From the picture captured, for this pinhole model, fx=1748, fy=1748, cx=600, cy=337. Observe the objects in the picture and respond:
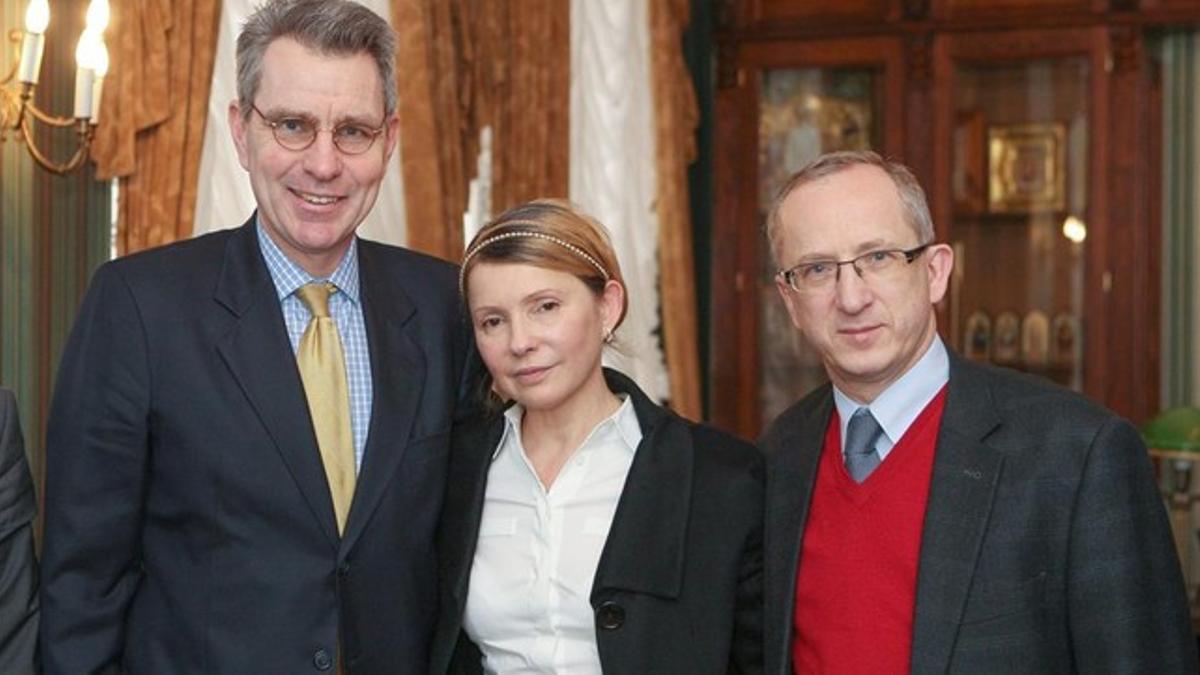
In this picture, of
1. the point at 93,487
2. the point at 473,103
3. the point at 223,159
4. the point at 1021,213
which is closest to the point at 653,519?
the point at 93,487

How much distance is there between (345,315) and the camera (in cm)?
227

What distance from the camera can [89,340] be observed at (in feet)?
6.95

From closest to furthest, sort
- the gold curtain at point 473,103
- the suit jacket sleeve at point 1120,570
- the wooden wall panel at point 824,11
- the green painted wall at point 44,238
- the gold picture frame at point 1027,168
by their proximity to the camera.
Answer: the suit jacket sleeve at point 1120,570 < the green painted wall at point 44,238 < the gold curtain at point 473,103 < the gold picture frame at point 1027,168 < the wooden wall panel at point 824,11

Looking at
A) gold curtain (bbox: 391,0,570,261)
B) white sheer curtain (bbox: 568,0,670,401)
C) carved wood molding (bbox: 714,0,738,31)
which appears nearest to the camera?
gold curtain (bbox: 391,0,570,261)

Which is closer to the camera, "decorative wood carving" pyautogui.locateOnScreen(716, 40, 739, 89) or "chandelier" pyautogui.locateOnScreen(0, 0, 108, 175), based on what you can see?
"chandelier" pyautogui.locateOnScreen(0, 0, 108, 175)

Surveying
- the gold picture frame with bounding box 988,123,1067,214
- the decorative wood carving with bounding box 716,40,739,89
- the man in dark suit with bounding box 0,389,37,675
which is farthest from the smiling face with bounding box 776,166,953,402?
the decorative wood carving with bounding box 716,40,739,89

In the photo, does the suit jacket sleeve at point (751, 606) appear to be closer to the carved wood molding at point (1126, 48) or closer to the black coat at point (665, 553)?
the black coat at point (665, 553)

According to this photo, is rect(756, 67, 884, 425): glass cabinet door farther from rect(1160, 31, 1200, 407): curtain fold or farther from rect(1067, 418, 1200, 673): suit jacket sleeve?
rect(1067, 418, 1200, 673): suit jacket sleeve

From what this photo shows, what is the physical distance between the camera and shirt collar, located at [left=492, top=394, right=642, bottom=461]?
2.33 meters

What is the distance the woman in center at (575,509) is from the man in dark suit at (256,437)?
0.37ft

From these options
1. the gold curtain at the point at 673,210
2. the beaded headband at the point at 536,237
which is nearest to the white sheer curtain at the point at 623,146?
the gold curtain at the point at 673,210

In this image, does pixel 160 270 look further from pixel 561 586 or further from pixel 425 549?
pixel 561 586

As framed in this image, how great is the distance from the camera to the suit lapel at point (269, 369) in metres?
2.13

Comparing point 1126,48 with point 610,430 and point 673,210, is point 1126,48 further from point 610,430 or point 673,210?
point 610,430
